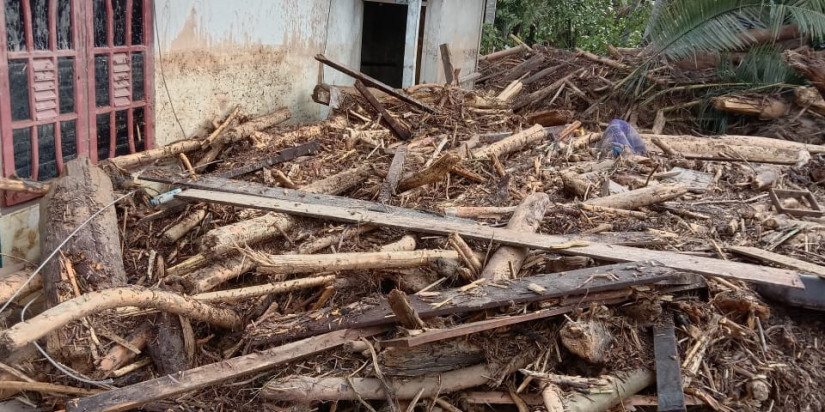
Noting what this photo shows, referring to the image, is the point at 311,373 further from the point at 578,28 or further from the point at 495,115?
the point at 578,28

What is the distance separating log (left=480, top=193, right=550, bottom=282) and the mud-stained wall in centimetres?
369

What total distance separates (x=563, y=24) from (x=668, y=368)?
1378 centimetres

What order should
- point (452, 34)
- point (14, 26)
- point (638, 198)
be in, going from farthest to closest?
point (452, 34) < point (638, 198) < point (14, 26)

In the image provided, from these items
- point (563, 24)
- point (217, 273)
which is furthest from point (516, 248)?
point (563, 24)

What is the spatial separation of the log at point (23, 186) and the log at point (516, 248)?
3.36 meters

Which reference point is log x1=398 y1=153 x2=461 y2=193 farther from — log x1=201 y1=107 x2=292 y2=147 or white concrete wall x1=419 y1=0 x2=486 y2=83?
white concrete wall x1=419 y1=0 x2=486 y2=83

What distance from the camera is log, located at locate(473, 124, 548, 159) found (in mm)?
6623

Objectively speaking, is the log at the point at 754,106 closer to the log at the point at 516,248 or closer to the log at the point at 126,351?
the log at the point at 516,248

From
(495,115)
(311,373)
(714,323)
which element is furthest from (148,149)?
(714,323)

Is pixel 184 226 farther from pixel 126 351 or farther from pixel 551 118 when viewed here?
pixel 551 118

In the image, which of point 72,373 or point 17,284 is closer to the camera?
point 72,373

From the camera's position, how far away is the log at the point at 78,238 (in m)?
4.11

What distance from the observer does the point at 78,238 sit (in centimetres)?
443

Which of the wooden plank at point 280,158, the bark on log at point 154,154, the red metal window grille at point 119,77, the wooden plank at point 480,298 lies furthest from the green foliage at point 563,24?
the wooden plank at point 480,298
